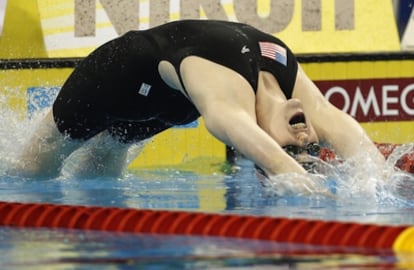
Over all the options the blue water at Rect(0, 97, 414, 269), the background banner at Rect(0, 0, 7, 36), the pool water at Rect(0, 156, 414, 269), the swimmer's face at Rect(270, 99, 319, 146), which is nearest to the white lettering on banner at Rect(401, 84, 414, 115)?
the blue water at Rect(0, 97, 414, 269)

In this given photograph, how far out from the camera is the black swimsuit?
5121mm

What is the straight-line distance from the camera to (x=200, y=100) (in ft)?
15.9

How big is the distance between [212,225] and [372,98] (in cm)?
412

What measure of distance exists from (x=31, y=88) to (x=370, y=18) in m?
2.36

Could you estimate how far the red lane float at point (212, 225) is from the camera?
3428 mm

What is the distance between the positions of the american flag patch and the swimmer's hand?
2.38 ft

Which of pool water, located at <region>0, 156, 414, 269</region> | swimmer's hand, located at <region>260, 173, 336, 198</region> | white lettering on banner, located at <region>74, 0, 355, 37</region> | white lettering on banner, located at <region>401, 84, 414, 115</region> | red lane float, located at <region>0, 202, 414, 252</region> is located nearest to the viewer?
pool water, located at <region>0, 156, 414, 269</region>

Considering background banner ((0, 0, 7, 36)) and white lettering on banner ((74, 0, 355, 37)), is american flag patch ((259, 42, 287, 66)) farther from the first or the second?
background banner ((0, 0, 7, 36))

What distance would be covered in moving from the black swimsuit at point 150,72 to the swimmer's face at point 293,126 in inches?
10.0

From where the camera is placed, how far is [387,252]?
10.9 feet

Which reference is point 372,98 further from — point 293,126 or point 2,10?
point 293,126

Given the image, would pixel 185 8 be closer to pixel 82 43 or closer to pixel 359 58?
pixel 82 43

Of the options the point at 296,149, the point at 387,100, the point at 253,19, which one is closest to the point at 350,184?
the point at 296,149

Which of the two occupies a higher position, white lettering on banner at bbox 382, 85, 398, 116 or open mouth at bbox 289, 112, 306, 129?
open mouth at bbox 289, 112, 306, 129
